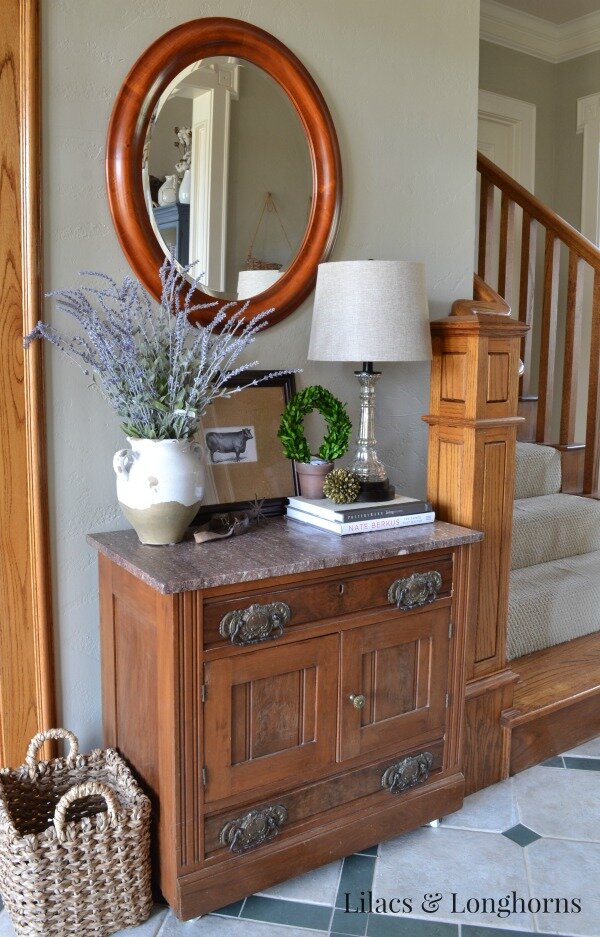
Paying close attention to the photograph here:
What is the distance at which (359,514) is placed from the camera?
6.92 feet

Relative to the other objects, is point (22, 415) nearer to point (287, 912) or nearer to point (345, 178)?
point (345, 178)

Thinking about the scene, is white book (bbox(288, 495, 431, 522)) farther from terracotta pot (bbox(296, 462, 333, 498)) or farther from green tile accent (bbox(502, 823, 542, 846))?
green tile accent (bbox(502, 823, 542, 846))

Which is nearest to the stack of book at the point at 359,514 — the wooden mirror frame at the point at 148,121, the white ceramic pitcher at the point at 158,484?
the white ceramic pitcher at the point at 158,484

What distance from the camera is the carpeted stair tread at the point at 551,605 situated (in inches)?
114

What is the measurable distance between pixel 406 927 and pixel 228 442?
1235 millimetres

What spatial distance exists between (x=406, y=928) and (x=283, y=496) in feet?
3.57

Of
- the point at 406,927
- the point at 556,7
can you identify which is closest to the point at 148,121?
the point at 406,927

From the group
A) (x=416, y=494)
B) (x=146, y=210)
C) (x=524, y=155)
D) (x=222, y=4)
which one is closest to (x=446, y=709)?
(x=416, y=494)

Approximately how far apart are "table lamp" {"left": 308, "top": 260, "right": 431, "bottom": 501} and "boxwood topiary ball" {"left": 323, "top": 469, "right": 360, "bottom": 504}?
31cm

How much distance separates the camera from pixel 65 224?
6.37ft

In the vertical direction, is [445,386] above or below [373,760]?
above

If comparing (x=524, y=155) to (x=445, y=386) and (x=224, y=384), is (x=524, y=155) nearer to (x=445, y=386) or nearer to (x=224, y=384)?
(x=445, y=386)

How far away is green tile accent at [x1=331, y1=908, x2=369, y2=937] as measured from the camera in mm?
1869

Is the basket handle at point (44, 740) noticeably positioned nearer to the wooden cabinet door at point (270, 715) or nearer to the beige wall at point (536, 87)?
the wooden cabinet door at point (270, 715)
